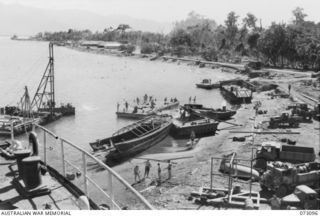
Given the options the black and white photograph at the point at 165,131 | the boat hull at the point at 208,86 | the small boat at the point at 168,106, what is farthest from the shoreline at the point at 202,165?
the boat hull at the point at 208,86

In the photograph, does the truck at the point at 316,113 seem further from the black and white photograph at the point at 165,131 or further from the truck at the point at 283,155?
the truck at the point at 283,155

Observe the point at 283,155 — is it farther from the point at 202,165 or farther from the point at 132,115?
the point at 132,115

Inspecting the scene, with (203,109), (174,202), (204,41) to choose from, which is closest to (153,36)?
(204,41)

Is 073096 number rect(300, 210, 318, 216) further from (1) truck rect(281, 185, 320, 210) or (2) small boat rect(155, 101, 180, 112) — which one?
(2) small boat rect(155, 101, 180, 112)

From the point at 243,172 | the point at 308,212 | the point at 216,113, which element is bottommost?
the point at 216,113

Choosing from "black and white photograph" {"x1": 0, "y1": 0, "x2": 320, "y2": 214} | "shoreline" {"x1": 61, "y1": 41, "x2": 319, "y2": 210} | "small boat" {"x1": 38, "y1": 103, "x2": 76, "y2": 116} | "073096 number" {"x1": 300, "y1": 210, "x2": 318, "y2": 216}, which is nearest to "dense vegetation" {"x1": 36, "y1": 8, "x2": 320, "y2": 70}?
"black and white photograph" {"x1": 0, "y1": 0, "x2": 320, "y2": 214}

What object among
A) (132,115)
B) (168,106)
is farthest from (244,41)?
(132,115)
